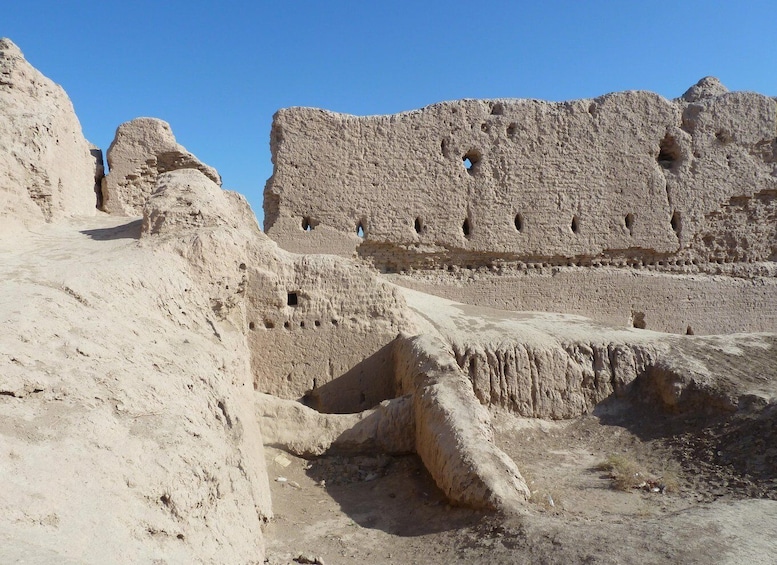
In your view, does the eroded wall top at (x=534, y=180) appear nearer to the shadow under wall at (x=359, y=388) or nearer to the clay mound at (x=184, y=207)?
the clay mound at (x=184, y=207)

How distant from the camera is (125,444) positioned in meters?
3.35

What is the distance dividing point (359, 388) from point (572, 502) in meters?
3.24

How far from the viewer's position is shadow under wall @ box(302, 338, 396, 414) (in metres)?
7.95

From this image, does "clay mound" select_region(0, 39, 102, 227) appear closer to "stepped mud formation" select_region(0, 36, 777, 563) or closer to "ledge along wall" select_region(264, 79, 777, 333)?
"stepped mud formation" select_region(0, 36, 777, 563)

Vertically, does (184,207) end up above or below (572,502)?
above

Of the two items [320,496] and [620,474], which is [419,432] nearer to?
[320,496]

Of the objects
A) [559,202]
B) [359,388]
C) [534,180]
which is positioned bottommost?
[359,388]

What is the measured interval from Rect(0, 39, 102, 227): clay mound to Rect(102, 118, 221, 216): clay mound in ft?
5.34

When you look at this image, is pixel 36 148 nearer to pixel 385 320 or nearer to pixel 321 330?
pixel 321 330

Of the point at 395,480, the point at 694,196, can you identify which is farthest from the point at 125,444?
the point at 694,196

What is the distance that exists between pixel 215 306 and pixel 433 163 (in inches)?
293

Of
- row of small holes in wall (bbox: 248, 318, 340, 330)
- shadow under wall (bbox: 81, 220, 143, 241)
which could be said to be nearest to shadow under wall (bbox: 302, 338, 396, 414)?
row of small holes in wall (bbox: 248, 318, 340, 330)

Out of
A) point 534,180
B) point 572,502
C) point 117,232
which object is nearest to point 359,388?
point 572,502

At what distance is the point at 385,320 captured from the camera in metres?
8.37
